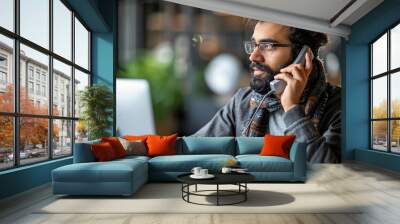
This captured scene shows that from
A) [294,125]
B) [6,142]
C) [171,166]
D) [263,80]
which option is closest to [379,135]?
[294,125]

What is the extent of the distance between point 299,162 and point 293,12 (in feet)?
11.4

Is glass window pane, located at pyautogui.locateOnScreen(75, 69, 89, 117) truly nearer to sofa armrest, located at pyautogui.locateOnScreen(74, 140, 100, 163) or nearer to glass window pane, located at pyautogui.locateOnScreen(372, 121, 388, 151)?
sofa armrest, located at pyautogui.locateOnScreen(74, 140, 100, 163)

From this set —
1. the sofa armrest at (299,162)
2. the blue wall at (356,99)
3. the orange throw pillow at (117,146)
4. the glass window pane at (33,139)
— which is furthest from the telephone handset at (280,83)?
the glass window pane at (33,139)

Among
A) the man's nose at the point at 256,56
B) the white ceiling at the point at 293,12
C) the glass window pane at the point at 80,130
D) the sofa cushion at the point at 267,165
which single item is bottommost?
the sofa cushion at the point at 267,165

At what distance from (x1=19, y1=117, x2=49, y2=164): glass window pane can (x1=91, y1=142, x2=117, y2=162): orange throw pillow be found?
0.91 meters

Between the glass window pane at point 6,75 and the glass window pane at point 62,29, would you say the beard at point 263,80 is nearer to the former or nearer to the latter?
the glass window pane at point 62,29

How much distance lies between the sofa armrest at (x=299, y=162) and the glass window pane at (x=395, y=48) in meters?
3.34

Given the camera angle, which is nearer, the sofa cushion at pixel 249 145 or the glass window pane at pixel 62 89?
the glass window pane at pixel 62 89

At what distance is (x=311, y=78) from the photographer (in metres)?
8.50

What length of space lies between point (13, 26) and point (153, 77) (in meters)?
3.92

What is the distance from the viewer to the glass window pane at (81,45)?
754 centimetres

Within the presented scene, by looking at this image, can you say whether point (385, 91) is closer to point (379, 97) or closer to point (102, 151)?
point (379, 97)

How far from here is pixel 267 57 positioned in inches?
336

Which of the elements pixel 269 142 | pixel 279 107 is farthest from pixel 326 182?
pixel 279 107
